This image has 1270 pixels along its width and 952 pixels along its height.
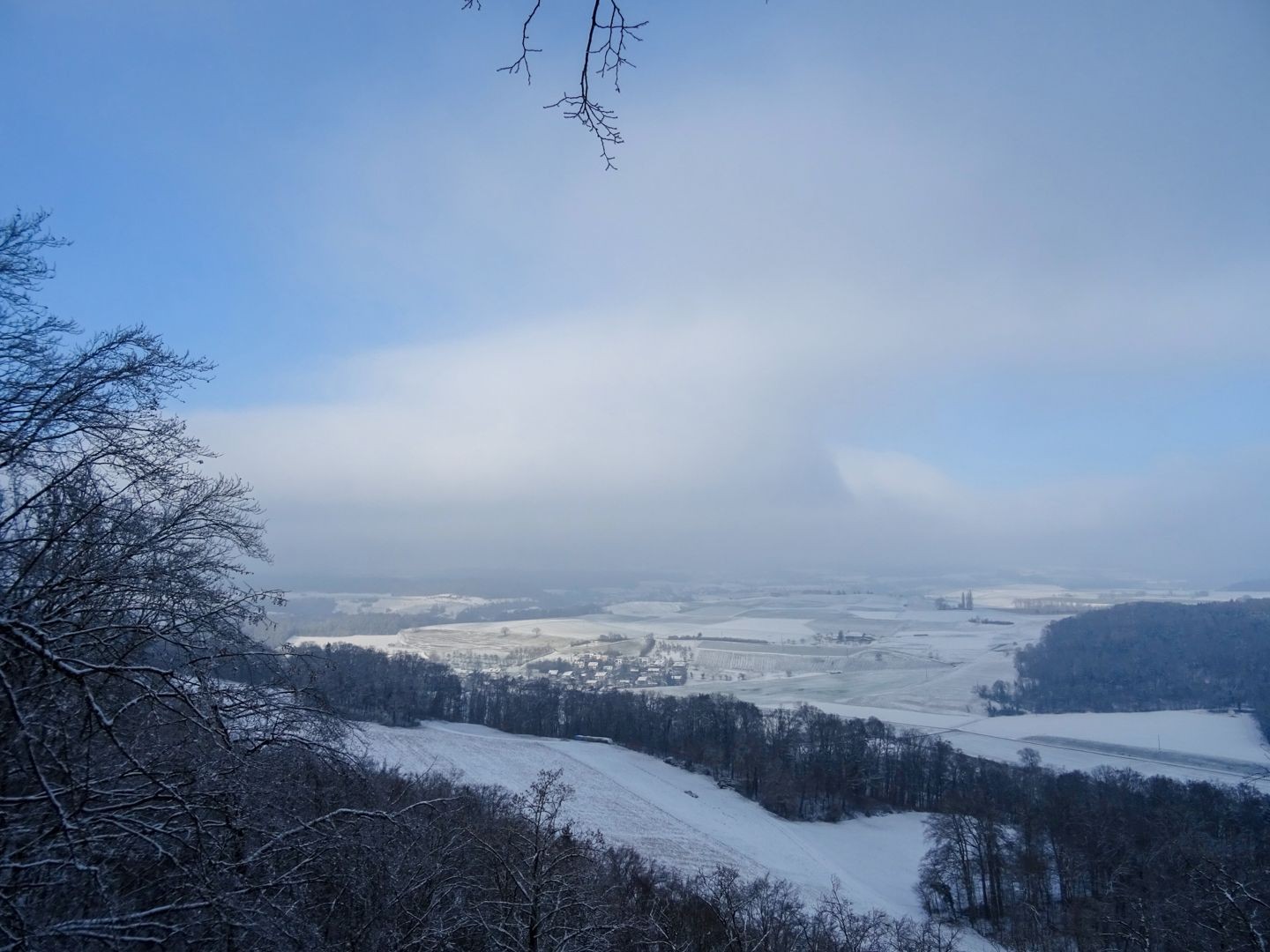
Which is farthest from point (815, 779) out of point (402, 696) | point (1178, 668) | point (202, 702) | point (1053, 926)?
point (1178, 668)

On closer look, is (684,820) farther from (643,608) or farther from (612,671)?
(643,608)

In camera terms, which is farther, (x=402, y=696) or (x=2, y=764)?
(x=402, y=696)

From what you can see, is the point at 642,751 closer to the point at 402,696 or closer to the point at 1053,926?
the point at 402,696

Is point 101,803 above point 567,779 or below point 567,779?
above

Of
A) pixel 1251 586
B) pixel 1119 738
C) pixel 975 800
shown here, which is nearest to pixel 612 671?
pixel 975 800

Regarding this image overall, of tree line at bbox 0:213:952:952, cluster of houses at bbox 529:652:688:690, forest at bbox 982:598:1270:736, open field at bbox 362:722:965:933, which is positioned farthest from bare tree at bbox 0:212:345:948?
forest at bbox 982:598:1270:736

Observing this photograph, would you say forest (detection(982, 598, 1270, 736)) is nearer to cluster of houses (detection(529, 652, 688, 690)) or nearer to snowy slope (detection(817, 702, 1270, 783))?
snowy slope (detection(817, 702, 1270, 783))
